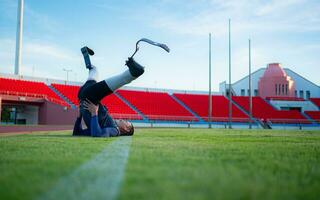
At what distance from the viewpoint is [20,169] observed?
7.94ft

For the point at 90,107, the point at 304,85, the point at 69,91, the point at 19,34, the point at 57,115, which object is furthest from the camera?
the point at 304,85

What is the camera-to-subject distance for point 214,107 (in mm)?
37312

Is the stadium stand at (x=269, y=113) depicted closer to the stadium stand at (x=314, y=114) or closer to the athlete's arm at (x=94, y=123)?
the stadium stand at (x=314, y=114)

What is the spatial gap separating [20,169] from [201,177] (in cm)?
138

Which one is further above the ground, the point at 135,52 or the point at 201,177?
the point at 135,52

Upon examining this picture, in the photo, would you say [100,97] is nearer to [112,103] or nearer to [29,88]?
[29,88]

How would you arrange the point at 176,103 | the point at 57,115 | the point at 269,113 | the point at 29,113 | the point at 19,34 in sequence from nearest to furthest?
the point at 57,115 < the point at 19,34 < the point at 29,113 < the point at 176,103 < the point at 269,113

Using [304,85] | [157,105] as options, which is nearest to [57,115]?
[157,105]

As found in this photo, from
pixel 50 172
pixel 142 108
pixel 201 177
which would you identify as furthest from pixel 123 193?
pixel 142 108

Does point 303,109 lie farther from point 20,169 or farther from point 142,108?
point 20,169

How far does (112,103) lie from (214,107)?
41.3 feet

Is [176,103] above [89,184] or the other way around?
above

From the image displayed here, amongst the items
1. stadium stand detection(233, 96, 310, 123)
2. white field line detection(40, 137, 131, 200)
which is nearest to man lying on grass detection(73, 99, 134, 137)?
white field line detection(40, 137, 131, 200)

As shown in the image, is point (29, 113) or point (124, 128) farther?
point (29, 113)
